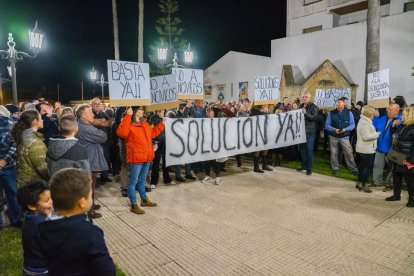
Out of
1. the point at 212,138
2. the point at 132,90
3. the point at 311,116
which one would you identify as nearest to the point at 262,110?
the point at 311,116

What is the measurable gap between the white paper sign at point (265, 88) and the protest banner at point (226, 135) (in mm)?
577

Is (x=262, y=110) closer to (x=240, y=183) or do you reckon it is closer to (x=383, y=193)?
(x=240, y=183)

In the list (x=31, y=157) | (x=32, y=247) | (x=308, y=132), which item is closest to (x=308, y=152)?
(x=308, y=132)

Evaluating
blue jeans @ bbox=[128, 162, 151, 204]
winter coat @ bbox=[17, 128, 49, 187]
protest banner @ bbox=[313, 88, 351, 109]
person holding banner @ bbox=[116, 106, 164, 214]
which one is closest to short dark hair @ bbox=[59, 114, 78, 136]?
winter coat @ bbox=[17, 128, 49, 187]

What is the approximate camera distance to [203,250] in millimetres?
3953

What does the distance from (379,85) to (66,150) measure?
274 inches

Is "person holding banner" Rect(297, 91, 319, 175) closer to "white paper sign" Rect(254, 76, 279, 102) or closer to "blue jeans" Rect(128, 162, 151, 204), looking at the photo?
"white paper sign" Rect(254, 76, 279, 102)

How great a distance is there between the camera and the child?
2008 millimetres

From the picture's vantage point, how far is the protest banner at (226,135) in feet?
21.3

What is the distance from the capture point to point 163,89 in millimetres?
6012

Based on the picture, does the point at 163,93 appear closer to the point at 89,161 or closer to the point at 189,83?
the point at 189,83

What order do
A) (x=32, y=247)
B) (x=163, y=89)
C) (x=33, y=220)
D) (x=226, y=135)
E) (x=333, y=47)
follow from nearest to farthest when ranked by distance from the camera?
(x=32, y=247) < (x=33, y=220) < (x=163, y=89) < (x=226, y=135) < (x=333, y=47)

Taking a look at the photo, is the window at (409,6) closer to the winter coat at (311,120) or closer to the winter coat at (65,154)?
the winter coat at (311,120)

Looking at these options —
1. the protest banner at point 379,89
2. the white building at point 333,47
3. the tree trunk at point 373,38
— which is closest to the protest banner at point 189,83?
the protest banner at point 379,89
